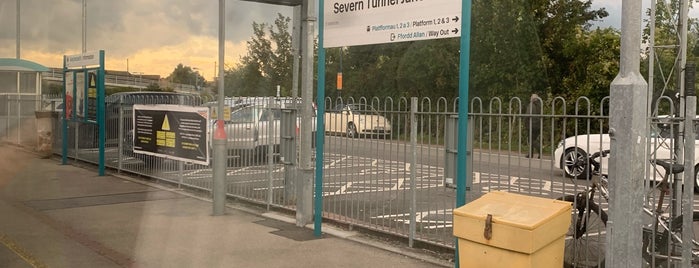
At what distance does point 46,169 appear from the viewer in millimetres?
12852

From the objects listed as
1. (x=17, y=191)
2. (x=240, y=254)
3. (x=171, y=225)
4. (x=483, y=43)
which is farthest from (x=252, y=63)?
(x=240, y=254)

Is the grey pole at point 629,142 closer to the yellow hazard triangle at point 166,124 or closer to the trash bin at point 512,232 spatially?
the trash bin at point 512,232

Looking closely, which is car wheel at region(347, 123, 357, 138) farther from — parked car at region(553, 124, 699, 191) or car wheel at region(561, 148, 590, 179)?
car wheel at region(561, 148, 590, 179)

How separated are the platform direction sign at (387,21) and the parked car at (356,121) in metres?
0.75

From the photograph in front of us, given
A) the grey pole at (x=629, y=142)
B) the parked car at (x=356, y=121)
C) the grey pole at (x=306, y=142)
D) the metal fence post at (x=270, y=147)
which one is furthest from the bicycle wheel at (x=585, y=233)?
the metal fence post at (x=270, y=147)

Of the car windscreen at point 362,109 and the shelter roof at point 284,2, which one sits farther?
the shelter roof at point 284,2

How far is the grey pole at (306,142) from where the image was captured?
7.29m

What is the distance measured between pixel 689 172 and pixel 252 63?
14888 millimetres

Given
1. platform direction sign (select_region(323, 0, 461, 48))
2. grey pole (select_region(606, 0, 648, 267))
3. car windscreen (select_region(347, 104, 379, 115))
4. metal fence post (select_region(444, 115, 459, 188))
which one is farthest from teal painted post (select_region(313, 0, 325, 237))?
grey pole (select_region(606, 0, 648, 267))

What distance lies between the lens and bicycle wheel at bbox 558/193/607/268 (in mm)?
5031

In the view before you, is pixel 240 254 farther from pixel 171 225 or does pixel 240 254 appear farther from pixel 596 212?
pixel 596 212

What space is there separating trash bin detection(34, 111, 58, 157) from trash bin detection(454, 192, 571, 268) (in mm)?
13181

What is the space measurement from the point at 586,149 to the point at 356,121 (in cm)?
268

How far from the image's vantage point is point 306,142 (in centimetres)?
729
